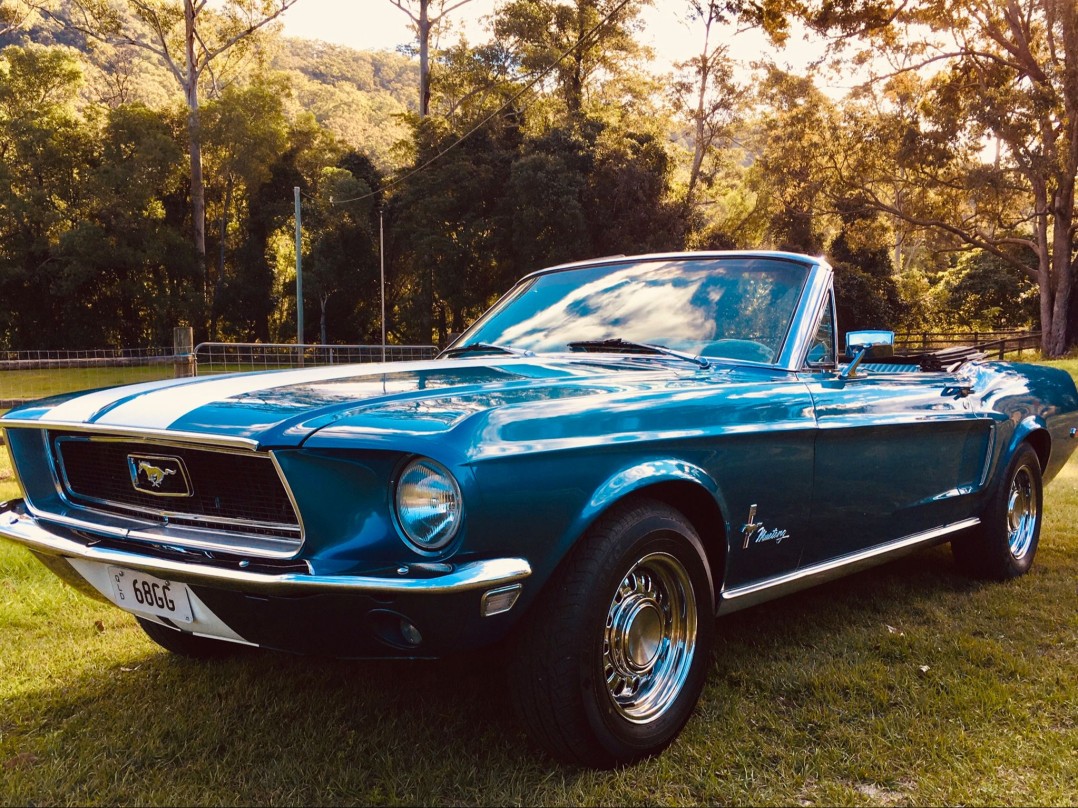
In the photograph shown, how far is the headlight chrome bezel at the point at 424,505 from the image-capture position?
2055 mm

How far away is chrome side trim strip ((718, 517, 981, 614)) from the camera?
Result: 2.90 metres

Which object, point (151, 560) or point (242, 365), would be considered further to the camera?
point (242, 365)

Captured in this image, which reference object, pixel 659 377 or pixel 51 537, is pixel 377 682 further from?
pixel 659 377

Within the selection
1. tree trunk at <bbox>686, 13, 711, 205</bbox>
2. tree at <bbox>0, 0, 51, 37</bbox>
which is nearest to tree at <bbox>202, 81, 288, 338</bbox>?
tree at <bbox>0, 0, 51, 37</bbox>

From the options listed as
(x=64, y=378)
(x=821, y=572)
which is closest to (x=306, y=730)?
(x=821, y=572)

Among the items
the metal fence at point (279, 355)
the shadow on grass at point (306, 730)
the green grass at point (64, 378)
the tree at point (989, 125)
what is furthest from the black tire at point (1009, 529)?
the tree at point (989, 125)

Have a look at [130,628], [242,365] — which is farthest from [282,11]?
[130,628]

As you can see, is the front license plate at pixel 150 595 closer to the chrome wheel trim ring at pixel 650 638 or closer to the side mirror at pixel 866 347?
the chrome wheel trim ring at pixel 650 638

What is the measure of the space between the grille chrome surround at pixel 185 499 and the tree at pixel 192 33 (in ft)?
107

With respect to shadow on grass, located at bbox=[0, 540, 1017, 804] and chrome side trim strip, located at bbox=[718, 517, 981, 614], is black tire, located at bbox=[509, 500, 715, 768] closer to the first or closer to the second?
shadow on grass, located at bbox=[0, 540, 1017, 804]

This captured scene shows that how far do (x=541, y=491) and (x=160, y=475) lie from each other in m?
1.05

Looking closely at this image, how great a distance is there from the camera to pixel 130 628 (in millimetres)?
3725

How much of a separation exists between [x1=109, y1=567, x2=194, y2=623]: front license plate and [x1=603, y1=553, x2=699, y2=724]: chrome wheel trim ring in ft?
3.68

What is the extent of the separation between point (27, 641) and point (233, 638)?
1758 millimetres
